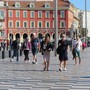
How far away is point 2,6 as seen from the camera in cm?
13200

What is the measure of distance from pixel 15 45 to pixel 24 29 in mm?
104107

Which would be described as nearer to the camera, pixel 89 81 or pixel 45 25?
pixel 89 81

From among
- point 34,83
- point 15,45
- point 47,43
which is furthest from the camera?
point 15,45

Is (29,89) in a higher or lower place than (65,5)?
lower

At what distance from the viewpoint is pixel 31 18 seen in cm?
13738

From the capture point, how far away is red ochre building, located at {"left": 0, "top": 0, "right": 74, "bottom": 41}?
132500 mm

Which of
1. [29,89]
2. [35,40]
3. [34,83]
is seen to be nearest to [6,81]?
[34,83]

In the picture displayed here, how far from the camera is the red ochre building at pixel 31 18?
13250 cm

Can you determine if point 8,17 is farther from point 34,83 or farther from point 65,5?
point 34,83

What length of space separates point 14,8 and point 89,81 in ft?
389

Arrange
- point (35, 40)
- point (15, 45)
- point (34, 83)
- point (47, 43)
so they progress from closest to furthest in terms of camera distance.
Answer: point (34, 83) → point (47, 43) → point (35, 40) → point (15, 45)

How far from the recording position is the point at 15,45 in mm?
30953

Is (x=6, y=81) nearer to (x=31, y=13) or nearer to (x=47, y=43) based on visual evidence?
(x=47, y=43)

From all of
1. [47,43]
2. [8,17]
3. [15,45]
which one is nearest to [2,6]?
[8,17]
